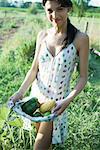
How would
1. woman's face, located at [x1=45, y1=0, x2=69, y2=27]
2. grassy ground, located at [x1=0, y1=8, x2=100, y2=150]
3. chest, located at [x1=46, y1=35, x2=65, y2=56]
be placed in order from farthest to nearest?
grassy ground, located at [x1=0, y1=8, x2=100, y2=150], chest, located at [x1=46, y1=35, x2=65, y2=56], woman's face, located at [x1=45, y1=0, x2=69, y2=27]

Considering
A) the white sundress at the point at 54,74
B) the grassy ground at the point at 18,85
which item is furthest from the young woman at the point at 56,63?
the grassy ground at the point at 18,85

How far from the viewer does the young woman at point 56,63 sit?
2322 millimetres

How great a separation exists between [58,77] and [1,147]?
99cm

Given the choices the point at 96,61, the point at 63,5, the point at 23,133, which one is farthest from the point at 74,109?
the point at 63,5

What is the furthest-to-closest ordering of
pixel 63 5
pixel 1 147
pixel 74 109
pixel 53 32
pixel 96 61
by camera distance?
1. pixel 96 61
2. pixel 74 109
3. pixel 1 147
4. pixel 53 32
5. pixel 63 5

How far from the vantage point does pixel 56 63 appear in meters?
2.40

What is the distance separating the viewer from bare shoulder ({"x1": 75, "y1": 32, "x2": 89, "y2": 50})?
2.32 m

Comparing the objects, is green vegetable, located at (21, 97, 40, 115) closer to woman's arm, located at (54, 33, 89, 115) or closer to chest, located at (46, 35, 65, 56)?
woman's arm, located at (54, 33, 89, 115)

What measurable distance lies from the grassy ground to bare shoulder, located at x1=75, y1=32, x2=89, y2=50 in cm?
70

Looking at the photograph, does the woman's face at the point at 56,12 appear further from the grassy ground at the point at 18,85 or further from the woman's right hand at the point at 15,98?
the grassy ground at the point at 18,85

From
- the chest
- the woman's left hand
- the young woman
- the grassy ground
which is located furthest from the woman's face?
the grassy ground

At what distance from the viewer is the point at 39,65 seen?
8.18ft

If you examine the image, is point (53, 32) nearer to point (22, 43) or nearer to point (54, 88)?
point (54, 88)

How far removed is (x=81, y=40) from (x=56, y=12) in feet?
0.67
